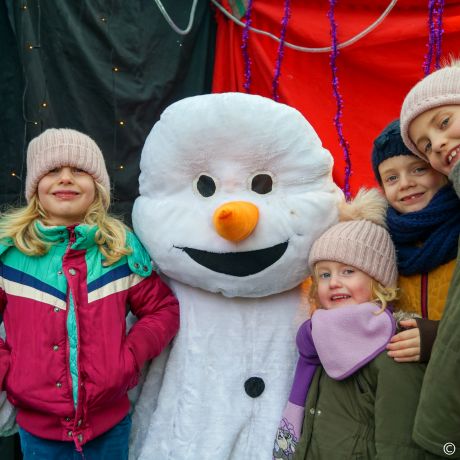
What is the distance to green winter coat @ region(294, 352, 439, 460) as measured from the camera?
1711 mm

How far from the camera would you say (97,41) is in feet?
8.89

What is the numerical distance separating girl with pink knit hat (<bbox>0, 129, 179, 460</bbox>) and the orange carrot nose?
0.38 metres

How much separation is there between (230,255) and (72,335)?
0.57m

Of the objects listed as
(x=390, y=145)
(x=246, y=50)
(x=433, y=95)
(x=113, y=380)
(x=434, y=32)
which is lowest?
(x=113, y=380)

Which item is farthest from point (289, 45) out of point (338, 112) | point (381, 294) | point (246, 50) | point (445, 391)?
point (445, 391)

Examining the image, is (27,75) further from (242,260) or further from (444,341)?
(444,341)

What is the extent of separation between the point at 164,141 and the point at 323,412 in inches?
41.1

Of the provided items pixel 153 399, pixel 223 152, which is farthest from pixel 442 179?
pixel 153 399

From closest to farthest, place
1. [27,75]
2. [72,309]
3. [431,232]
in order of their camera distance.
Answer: [431,232]
[72,309]
[27,75]

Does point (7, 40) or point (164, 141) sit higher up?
point (7, 40)

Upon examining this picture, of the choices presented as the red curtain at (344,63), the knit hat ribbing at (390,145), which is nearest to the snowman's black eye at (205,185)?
the knit hat ribbing at (390,145)

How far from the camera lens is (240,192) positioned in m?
2.10

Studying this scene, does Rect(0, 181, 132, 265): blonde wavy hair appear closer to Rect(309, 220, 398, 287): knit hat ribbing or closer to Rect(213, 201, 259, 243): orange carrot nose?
Rect(213, 201, 259, 243): orange carrot nose

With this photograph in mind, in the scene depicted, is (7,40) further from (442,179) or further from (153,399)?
(442,179)
